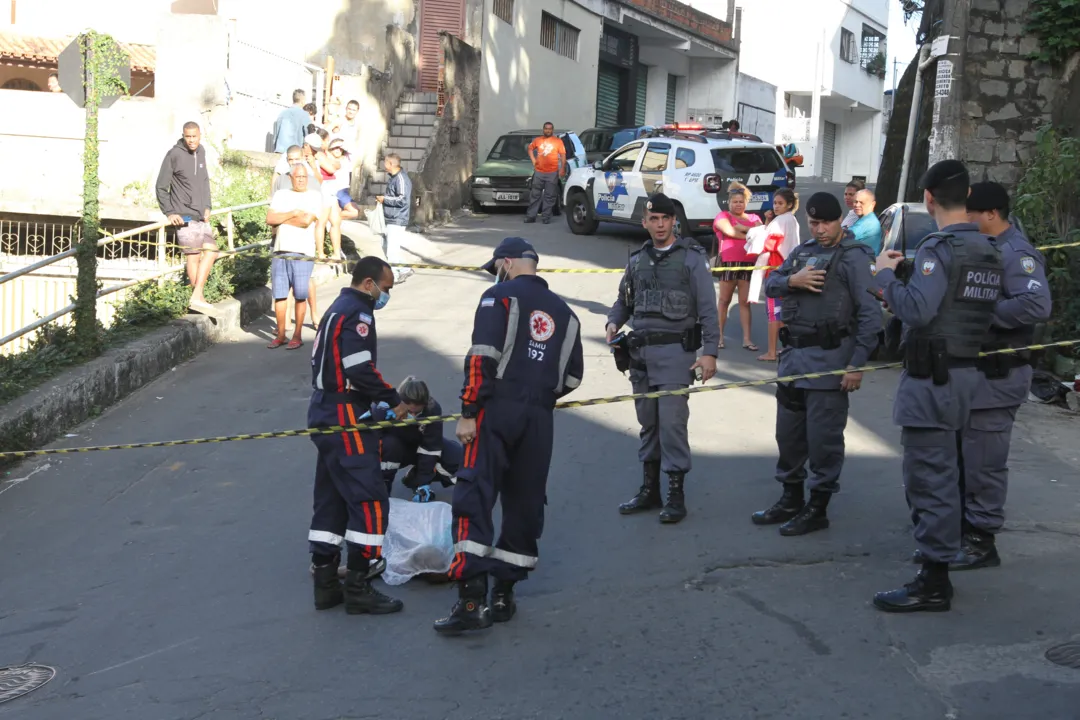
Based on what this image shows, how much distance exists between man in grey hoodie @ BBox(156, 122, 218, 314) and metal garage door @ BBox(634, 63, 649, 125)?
91.0 feet

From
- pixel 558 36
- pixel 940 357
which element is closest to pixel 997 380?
pixel 940 357

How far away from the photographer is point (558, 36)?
30750 millimetres

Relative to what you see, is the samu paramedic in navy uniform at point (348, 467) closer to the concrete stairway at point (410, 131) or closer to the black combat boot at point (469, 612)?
the black combat boot at point (469, 612)

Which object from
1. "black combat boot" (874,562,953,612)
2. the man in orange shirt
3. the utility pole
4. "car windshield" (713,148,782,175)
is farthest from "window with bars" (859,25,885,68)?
"black combat boot" (874,562,953,612)

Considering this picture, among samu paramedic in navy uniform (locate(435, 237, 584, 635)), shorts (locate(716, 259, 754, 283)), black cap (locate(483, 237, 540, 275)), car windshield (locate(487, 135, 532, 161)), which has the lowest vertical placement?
samu paramedic in navy uniform (locate(435, 237, 584, 635))

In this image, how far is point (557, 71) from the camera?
30609 mm

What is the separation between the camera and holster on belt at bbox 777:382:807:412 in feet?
22.4

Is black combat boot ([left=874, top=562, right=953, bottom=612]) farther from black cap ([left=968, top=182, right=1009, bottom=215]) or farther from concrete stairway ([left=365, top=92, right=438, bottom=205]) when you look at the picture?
concrete stairway ([left=365, top=92, right=438, bottom=205])

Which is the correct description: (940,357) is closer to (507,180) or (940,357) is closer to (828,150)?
(507,180)

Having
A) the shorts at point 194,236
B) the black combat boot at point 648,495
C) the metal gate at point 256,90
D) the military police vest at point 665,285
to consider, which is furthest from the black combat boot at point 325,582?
the metal gate at point 256,90

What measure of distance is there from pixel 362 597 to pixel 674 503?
2084mm

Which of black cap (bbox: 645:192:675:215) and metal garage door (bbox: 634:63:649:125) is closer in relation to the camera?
black cap (bbox: 645:192:675:215)

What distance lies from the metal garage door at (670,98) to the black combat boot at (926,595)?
118 feet

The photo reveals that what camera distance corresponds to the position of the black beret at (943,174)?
18.1 ft
